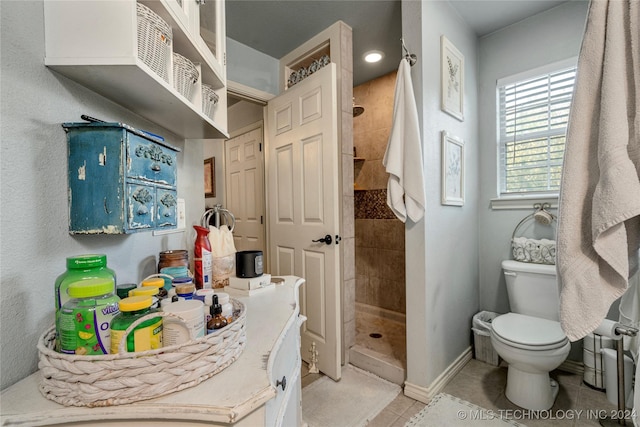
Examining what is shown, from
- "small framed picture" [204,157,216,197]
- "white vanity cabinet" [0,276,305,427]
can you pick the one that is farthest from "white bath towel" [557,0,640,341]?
"small framed picture" [204,157,216,197]

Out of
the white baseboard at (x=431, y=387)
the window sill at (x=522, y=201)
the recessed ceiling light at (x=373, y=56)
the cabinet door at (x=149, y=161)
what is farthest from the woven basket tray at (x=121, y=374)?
the recessed ceiling light at (x=373, y=56)

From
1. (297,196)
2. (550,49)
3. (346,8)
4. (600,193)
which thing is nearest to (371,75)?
(346,8)

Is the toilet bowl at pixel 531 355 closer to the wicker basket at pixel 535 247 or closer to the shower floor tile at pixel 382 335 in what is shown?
the wicker basket at pixel 535 247

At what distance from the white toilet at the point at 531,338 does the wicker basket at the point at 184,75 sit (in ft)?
6.11

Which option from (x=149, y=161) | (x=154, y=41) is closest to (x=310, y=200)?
(x=149, y=161)

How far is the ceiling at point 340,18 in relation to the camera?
1.88m

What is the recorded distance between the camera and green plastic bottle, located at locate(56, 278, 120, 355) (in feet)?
1.67

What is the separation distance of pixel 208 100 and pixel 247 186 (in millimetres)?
2003

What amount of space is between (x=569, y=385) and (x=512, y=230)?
1.04 m

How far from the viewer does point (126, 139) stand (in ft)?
2.29

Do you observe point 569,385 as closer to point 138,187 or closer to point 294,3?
point 138,187

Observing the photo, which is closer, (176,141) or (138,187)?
(138,187)

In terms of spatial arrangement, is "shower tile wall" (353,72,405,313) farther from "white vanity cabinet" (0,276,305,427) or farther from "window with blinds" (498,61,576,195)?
"white vanity cabinet" (0,276,305,427)

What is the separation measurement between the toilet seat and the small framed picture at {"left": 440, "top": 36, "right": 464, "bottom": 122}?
4.57ft
